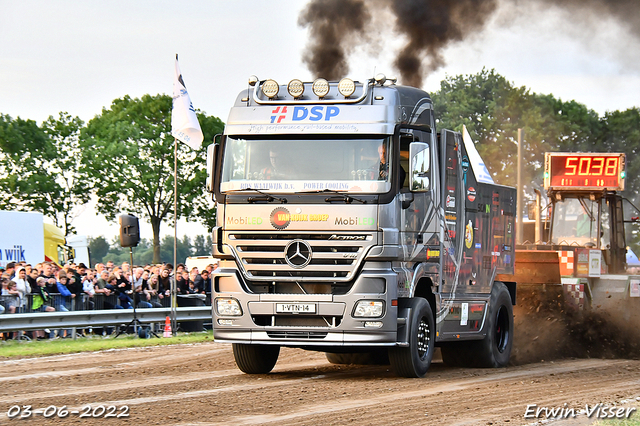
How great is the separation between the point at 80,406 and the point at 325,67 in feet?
28.1

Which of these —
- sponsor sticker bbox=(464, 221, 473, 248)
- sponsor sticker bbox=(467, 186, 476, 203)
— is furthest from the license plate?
sponsor sticker bbox=(467, 186, 476, 203)

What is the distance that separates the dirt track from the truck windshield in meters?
2.40

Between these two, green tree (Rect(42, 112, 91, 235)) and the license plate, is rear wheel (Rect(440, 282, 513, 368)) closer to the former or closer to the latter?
the license plate

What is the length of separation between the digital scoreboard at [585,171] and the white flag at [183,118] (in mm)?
7910

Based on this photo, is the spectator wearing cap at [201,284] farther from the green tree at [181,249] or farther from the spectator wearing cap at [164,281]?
the green tree at [181,249]

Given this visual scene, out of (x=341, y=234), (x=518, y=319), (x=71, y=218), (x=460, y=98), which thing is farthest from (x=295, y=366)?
(x=460, y=98)

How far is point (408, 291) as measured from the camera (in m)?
12.1

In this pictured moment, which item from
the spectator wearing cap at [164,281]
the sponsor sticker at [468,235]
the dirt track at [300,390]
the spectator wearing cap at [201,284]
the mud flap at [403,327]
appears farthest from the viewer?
the spectator wearing cap at [201,284]

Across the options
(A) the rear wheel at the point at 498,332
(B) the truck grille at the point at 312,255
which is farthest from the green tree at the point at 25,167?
(B) the truck grille at the point at 312,255

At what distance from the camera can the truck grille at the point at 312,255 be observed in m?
11.7

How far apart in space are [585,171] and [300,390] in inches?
466

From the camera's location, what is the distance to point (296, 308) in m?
11.8

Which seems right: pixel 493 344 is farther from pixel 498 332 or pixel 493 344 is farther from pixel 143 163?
pixel 143 163

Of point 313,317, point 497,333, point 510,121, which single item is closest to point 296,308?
point 313,317
